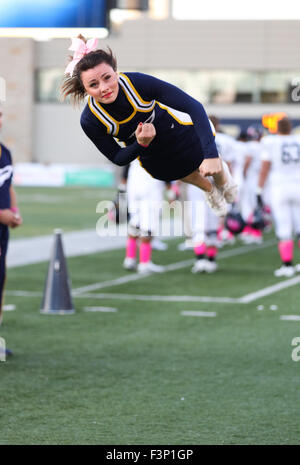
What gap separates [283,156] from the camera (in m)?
12.1

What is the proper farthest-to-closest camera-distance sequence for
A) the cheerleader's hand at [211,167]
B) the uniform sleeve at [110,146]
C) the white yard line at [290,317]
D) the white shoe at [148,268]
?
the white shoe at [148,268] → the white yard line at [290,317] → the uniform sleeve at [110,146] → the cheerleader's hand at [211,167]

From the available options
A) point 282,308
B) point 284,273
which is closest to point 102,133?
point 282,308

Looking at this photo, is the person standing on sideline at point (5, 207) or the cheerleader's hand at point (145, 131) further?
the person standing on sideline at point (5, 207)

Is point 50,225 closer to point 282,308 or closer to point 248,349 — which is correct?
point 282,308

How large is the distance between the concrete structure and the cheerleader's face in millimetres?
42645

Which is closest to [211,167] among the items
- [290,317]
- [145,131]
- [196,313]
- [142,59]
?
[145,131]

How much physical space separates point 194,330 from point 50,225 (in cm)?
1138

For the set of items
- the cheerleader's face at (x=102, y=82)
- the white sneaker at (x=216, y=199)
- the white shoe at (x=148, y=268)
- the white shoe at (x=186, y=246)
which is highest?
the cheerleader's face at (x=102, y=82)

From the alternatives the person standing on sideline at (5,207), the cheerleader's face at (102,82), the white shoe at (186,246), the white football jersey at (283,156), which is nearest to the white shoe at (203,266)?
the white football jersey at (283,156)

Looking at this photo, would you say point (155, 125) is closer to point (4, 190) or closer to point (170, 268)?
point (4, 190)

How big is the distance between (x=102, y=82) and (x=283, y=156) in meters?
7.18

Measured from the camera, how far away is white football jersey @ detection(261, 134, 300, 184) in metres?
12.0

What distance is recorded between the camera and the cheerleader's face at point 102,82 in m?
5.24

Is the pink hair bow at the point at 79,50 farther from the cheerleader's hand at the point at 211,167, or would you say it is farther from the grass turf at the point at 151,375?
the grass turf at the point at 151,375
